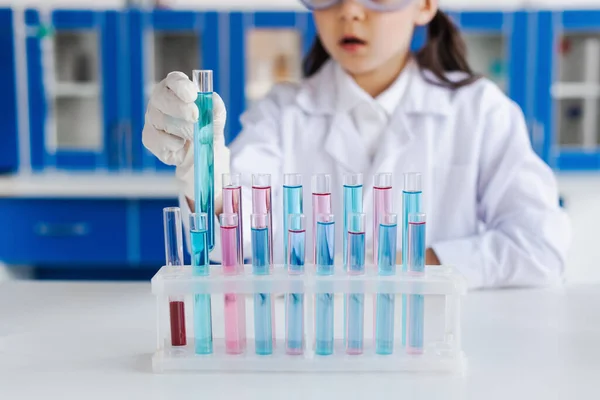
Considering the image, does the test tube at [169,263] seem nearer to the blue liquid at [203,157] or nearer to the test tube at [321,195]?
the blue liquid at [203,157]

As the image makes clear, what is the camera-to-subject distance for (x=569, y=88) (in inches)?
135

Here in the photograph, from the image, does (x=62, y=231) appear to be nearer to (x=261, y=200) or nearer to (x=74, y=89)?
(x=74, y=89)

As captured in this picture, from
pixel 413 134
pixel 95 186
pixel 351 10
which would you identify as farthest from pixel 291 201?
pixel 95 186

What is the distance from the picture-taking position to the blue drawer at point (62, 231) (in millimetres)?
3232

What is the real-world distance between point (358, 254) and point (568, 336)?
1.29 feet

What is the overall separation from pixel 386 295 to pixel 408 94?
0.91m

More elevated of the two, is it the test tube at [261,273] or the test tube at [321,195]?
the test tube at [321,195]

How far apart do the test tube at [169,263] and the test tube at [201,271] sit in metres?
0.03

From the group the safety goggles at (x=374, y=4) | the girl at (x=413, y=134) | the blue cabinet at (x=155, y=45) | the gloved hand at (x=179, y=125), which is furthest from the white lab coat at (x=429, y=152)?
the blue cabinet at (x=155, y=45)

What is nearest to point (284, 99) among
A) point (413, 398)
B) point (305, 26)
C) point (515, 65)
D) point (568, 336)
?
point (568, 336)

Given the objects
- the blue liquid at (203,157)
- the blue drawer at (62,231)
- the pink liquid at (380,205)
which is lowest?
the blue drawer at (62,231)

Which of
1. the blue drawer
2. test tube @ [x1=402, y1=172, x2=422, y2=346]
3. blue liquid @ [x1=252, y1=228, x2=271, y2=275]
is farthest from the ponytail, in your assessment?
the blue drawer

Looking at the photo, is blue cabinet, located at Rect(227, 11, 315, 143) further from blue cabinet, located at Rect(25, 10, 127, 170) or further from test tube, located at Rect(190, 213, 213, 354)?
test tube, located at Rect(190, 213, 213, 354)

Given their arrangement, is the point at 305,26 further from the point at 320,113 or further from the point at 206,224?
the point at 206,224
